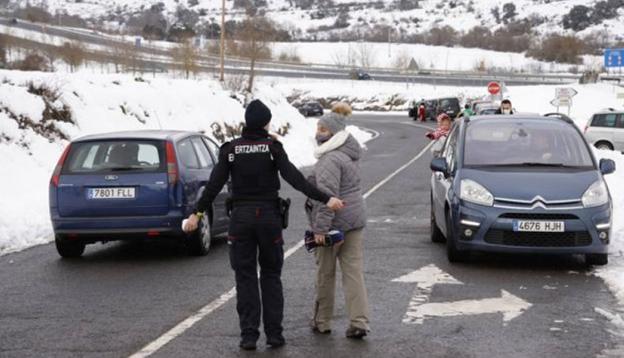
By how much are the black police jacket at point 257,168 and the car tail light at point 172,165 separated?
4221 mm

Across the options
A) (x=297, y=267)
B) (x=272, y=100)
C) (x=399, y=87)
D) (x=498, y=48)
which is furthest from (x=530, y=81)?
(x=297, y=267)

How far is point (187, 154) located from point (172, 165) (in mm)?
716

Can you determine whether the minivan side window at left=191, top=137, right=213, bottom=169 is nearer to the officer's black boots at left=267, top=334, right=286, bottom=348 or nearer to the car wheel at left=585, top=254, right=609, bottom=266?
the car wheel at left=585, top=254, right=609, bottom=266

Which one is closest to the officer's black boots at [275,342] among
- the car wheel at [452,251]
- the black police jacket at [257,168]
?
the black police jacket at [257,168]

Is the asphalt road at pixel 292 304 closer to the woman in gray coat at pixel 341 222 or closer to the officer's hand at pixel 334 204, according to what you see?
the woman in gray coat at pixel 341 222

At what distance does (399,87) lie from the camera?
9644 cm

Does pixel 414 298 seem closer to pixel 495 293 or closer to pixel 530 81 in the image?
pixel 495 293

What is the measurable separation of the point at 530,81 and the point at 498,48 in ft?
240

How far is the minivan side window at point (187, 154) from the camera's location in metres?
11.5

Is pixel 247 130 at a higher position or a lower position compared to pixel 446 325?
higher

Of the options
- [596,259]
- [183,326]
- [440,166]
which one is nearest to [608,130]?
[440,166]

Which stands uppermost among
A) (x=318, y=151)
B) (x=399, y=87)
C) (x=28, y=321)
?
(x=318, y=151)

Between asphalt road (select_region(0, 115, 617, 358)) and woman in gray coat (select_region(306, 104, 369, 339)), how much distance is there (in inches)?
7.5

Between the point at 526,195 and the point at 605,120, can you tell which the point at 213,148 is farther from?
the point at 605,120
